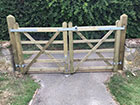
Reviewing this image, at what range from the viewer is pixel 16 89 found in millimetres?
4250

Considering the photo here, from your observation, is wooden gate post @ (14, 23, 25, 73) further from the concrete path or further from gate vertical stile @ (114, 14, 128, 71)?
gate vertical stile @ (114, 14, 128, 71)

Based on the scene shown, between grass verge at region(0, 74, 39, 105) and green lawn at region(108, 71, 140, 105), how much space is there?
6.60ft

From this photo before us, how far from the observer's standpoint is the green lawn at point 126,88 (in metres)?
3.82

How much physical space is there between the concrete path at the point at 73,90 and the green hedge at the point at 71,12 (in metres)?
Answer: 2.17

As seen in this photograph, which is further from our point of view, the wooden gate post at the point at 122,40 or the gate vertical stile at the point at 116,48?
the gate vertical stile at the point at 116,48

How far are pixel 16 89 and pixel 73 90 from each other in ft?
4.71

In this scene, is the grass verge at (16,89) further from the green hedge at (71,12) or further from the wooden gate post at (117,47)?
the green hedge at (71,12)

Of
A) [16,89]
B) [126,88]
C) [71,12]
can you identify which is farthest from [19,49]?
[126,88]

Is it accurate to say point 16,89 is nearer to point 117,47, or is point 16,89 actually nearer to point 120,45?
point 117,47

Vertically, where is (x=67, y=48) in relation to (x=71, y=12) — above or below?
below

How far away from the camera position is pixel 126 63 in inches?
195

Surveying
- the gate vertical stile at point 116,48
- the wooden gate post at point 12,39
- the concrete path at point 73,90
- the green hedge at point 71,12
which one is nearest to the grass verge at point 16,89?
the concrete path at point 73,90

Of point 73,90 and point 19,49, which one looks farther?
point 19,49

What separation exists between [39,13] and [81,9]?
5.13ft
